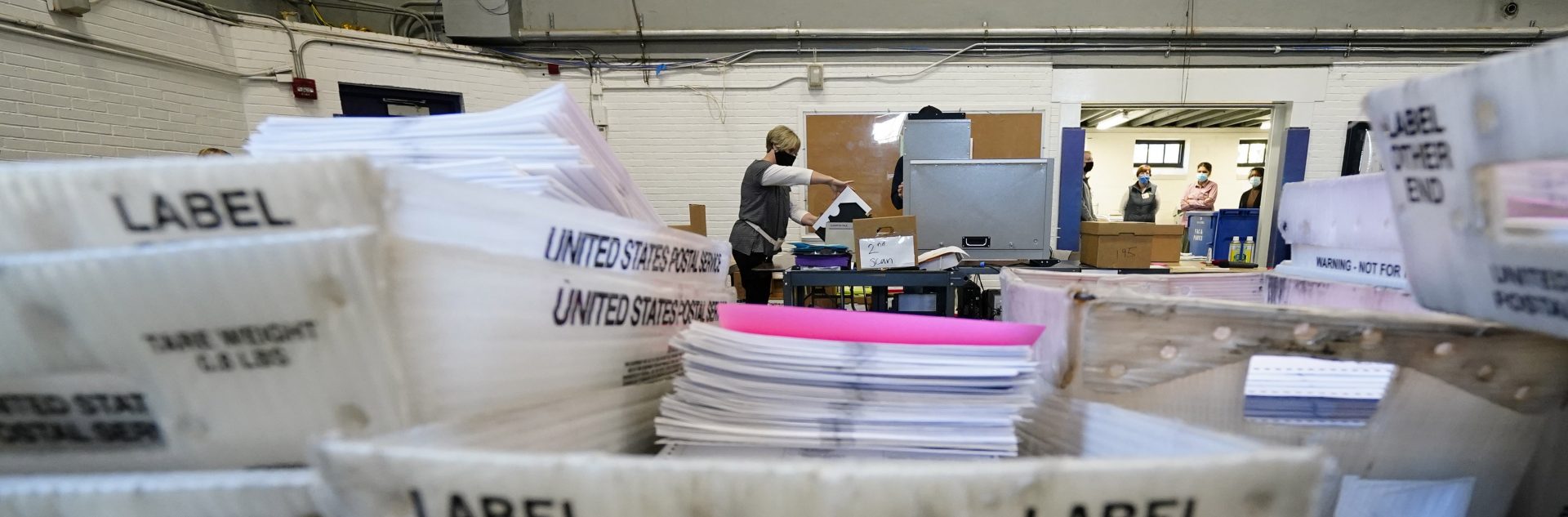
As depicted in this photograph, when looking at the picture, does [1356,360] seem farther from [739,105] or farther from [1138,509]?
[739,105]

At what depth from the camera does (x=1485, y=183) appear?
1.40 feet

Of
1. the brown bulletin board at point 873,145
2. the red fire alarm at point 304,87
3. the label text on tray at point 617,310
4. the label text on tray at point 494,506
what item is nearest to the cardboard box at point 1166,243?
the brown bulletin board at point 873,145

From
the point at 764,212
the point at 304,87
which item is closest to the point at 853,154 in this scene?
the point at 764,212

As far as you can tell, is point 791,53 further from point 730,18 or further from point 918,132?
point 918,132

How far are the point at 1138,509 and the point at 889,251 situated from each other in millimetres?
1902

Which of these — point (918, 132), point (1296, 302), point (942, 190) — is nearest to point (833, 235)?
point (942, 190)

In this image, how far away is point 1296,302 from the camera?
0.99 meters

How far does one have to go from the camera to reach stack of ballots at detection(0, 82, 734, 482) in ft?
1.08

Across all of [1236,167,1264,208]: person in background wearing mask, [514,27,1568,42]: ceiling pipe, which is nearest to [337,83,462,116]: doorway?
[514,27,1568,42]: ceiling pipe

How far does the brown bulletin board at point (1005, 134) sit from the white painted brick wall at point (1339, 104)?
2.41 meters

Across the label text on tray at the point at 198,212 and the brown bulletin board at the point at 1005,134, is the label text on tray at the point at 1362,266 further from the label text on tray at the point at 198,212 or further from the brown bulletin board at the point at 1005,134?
the brown bulletin board at the point at 1005,134

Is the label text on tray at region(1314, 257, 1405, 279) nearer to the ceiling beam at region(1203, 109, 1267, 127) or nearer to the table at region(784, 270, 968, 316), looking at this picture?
the table at region(784, 270, 968, 316)

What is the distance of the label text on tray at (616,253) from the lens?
48 cm

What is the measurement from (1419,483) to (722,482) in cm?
79
